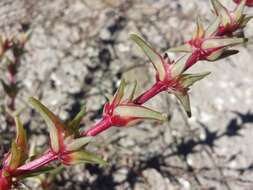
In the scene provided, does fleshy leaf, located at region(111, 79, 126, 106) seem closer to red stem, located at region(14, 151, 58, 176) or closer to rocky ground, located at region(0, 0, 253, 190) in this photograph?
red stem, located at region(14, 151, 58, 176)

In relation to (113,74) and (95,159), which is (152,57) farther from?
(113,74)

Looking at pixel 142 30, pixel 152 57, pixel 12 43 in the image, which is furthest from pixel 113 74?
pixel 152 57

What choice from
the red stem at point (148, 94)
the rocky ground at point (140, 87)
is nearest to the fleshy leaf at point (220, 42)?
the red stem at point (148, 94)

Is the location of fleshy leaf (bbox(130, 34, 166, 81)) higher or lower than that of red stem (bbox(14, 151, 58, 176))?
higher

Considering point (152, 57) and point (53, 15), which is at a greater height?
point (53, 15)

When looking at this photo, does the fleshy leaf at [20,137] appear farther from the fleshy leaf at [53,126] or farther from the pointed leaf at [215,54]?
the pointed leaf at [215,54]

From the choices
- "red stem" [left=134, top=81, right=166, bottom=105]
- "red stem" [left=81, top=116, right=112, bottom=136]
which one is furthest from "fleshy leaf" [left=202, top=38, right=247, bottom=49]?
"red stem" [left=81, top=116, right=112, bottom=136]

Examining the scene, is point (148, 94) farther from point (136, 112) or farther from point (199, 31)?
point (199, 31)
